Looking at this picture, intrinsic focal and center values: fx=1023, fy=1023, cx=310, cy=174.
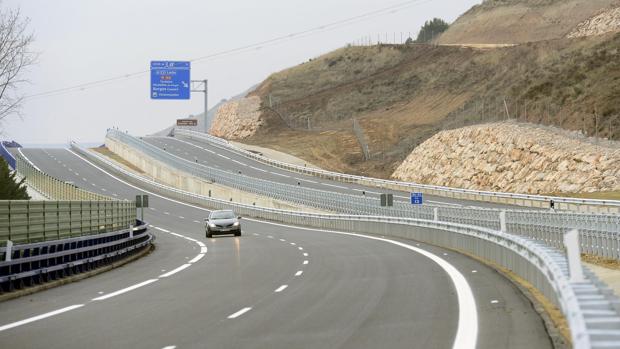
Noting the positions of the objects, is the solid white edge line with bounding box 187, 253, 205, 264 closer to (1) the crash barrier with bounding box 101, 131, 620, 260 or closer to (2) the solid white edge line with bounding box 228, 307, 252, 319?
(1) the crash barrier with bounding box 101, 131, 620, 260

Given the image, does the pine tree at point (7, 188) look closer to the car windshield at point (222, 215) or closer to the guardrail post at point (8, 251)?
the car windshield at point (222, 215)

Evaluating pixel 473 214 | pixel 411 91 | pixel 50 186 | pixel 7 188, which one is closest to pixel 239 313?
pixel 473 214

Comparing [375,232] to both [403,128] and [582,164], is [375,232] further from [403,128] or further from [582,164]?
[403,128]

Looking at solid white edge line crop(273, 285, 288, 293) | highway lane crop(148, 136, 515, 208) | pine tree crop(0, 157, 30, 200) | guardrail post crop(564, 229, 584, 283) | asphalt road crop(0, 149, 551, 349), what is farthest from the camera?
highway lane crop(148, 136, 515, 208)

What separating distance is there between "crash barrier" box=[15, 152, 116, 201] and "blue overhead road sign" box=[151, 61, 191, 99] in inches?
514

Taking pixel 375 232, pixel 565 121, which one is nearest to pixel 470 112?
pixel 565 121

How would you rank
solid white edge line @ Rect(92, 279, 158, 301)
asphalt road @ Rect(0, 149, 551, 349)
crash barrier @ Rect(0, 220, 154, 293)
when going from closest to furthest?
asphalt road @ Rect(0, 149, 551, 349), solid white edge line @ Rect(92, 279, 158, 301), crash barrier @ Rect(0, 220, 154, 293)

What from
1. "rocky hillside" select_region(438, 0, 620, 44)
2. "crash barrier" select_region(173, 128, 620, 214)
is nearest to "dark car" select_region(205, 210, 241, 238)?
"crash barrier" select_region(173, 128, 620, 214)

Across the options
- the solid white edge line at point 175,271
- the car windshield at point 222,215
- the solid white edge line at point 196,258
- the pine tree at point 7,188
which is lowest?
the solid white edge line at point 175,271

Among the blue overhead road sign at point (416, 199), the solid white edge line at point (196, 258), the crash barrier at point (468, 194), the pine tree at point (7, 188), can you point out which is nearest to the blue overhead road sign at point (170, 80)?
the crash barrier at point (468, 194)

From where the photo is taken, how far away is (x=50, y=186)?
8088 cm

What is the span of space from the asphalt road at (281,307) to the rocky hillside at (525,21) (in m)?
143

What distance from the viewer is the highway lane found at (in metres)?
81.2

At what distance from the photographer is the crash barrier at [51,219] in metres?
21.5
